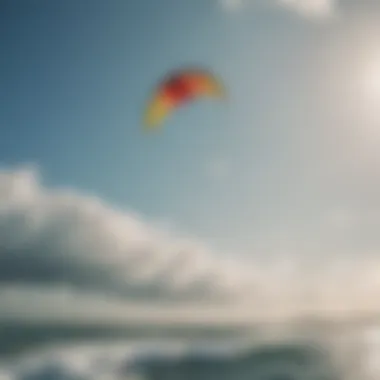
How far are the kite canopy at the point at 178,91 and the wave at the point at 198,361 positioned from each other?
0.75 m

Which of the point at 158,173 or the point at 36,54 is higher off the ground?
the point at 36,54

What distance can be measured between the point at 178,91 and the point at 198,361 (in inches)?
34.8

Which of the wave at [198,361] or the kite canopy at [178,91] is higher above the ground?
the kite canopy at [178,91]

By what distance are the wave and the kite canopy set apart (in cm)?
75

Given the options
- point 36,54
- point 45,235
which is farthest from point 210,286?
point 36,54

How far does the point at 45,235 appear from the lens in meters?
2.56

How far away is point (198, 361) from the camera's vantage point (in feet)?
8.33

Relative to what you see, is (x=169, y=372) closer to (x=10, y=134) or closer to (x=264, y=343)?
(x=264, y=343)

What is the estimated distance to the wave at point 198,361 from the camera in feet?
8.20

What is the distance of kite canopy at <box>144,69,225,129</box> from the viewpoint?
257 cm

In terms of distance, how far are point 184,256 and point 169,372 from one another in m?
0.38

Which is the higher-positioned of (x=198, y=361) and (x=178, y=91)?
(x=178, y=91)

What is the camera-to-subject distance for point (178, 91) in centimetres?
257

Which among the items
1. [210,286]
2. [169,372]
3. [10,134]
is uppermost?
[10,134]
